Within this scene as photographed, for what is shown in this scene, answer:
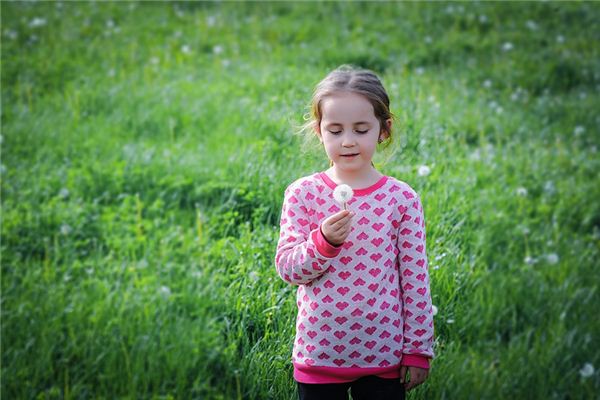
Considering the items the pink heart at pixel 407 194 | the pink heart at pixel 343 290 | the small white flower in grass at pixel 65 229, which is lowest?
the small white flower in grass at pixel 65 229

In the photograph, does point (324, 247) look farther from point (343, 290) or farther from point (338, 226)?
point (343, 290)

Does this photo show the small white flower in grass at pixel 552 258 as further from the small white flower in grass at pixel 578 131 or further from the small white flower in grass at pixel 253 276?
the small white flower in grass at pixel 253 276

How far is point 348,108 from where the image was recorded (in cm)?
221

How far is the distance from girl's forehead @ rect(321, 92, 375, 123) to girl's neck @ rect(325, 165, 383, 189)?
6.4 inches

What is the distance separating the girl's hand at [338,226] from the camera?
2016 millimetres

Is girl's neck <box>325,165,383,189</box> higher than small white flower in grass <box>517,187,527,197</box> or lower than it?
higher

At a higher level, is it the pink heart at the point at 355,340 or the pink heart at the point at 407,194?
the pink heart at the point at 407,194

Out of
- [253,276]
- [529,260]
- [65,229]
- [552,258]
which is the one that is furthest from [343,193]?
[65,229]

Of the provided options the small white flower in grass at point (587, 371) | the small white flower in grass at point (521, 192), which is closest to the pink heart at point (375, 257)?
the small white flower in grass at point (587, 371)

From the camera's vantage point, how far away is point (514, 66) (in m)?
7.10

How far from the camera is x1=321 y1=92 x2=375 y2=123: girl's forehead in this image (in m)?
2.21

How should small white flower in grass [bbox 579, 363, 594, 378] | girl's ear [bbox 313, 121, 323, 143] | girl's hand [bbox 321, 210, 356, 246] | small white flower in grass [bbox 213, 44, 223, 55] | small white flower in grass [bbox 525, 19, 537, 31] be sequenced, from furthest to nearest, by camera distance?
small white flower in grass [bbox 525, 19, 537, 31], small white flower in grass [bbox 213, 44, 223, 55], small white flower in grass [bbox 579, 363, 594, 378], girl's ear [bbox 313, 121, 323, 143], girl's hand [bbox 321, 210, 356, 246]

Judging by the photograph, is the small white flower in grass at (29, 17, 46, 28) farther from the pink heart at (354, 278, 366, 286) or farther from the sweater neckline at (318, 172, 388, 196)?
the pink heart at (354, 278, 366, 286)

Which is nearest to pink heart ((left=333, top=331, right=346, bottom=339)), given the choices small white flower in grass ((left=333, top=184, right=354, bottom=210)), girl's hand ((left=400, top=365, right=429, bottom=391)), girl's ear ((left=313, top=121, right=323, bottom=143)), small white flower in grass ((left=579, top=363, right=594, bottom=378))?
girl's hand ((left=400, top=365, right=429, bottom=391))
